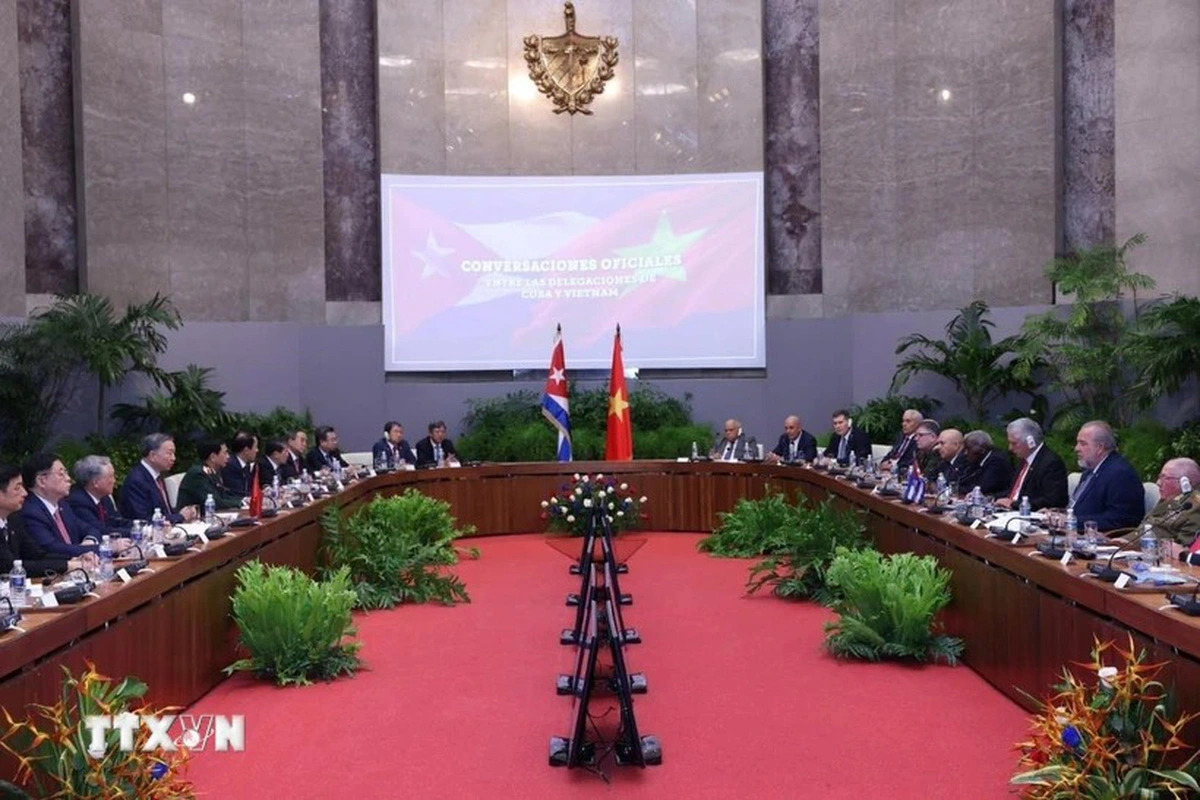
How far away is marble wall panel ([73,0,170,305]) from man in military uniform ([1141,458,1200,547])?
10898 mm

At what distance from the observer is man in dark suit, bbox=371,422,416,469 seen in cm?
1218

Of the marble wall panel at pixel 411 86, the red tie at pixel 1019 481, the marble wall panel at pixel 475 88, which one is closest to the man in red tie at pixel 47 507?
the red tie at pixel 1019 481

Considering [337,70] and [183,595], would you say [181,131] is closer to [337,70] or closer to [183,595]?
[337,70]

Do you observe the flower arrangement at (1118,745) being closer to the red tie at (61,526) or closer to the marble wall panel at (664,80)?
the red tie at (61,526)

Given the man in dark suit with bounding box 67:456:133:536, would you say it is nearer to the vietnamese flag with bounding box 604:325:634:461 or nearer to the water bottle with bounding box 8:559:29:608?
the water bottle with bounding box 8:559:29:608

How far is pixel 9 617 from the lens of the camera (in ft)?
13.0

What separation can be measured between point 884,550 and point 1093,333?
5.32m

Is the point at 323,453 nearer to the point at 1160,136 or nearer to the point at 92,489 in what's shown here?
the point at 92,489

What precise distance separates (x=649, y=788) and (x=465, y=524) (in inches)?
316

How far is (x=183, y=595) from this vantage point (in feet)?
18.5

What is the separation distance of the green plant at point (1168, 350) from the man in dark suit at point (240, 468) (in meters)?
6.87

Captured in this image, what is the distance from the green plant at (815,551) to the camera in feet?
27.0

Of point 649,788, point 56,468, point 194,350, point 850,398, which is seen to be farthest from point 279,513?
point 850,398

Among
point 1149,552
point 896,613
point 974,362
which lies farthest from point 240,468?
point 974,362
